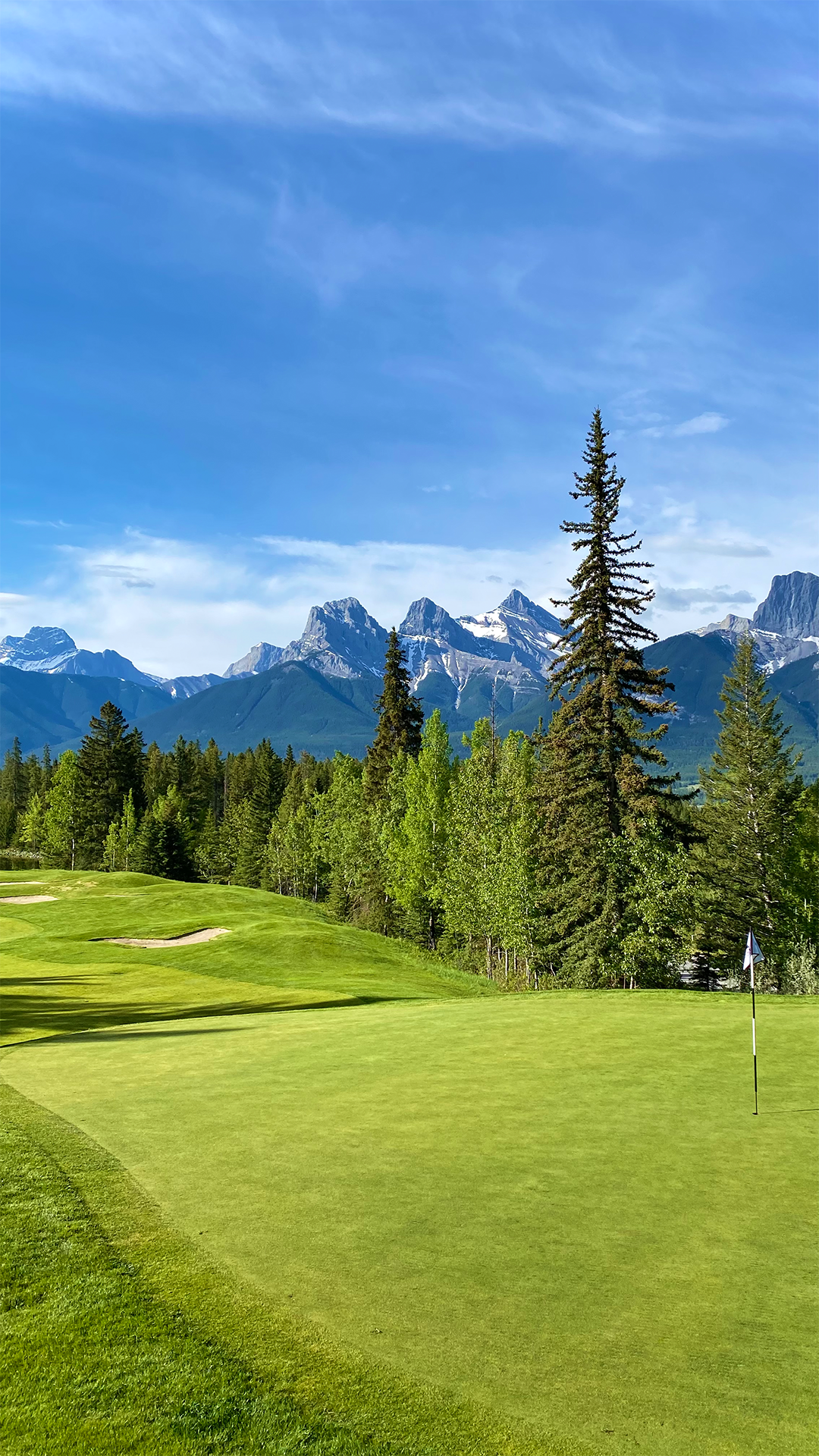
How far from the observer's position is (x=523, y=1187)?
991 centimetres

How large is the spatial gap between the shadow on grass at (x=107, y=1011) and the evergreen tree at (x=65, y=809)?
266 ft

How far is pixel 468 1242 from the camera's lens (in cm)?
846

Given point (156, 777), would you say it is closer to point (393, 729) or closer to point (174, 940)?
point (393, 729)

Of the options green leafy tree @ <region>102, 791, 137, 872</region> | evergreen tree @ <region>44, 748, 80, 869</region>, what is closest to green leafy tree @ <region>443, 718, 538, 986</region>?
green leafy tree @ <region>102, 791, 137, 872</region>

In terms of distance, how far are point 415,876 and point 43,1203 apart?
53.2 meters

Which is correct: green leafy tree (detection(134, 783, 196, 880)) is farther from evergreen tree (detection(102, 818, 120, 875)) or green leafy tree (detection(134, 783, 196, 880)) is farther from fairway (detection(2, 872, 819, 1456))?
fairway (detection(2, 872, 819, 1456))

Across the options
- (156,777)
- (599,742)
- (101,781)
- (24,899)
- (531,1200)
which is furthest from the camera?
(156,777)

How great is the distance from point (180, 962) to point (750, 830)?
135 ft

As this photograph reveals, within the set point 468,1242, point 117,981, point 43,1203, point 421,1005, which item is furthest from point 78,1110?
point 117,981

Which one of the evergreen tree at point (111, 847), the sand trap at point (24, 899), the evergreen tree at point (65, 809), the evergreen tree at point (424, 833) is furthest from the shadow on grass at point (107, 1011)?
the evergreen tree at point (65, 809)

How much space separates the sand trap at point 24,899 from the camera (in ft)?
190

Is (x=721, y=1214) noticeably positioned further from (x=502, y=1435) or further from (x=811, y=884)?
(x=811, y=884)

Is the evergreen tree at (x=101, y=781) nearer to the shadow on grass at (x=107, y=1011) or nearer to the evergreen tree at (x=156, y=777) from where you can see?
the evergreen tree at (x=156, y=777)

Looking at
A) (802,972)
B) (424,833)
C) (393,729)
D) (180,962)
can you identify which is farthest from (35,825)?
(802,972)
